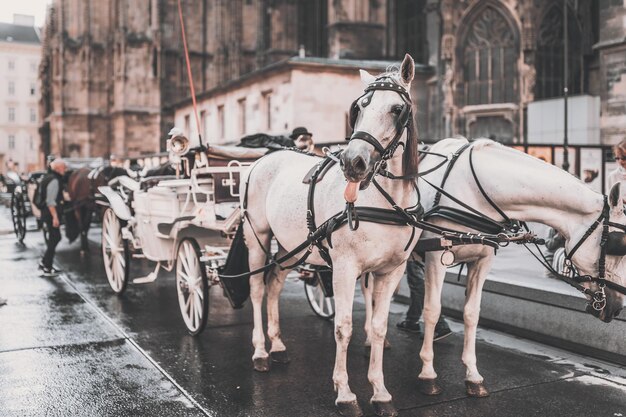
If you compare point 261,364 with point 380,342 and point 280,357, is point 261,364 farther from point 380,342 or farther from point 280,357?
point 380,342

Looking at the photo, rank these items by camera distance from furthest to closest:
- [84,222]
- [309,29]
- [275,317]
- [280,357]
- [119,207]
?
1. [309,29]
2. [84,222]
3. [119,207]
4. [275,317]
5. [280,357]

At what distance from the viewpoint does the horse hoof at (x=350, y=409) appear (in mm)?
4488

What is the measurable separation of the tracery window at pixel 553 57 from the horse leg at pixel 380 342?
58.6 feet

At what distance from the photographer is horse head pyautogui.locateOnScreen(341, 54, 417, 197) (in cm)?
390

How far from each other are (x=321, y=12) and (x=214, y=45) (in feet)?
30.0

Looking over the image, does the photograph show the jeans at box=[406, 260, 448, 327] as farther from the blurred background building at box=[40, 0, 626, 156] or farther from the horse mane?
the blurred background building at box=[40, 0, 626, 156]

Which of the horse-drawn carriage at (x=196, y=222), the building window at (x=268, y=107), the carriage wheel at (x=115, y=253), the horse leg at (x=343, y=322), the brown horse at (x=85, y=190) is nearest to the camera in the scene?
the horse leg at (x=343, y=322)

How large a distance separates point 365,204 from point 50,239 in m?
8.05

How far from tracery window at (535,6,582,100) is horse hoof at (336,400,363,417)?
18.4 metres

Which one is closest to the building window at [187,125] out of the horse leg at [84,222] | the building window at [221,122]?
the building window at [221,122]

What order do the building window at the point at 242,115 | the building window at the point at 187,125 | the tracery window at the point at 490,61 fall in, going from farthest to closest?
the building window at the point at 187,125 → the building window at the point at 242,115 → the tracery window at the point at 490,61

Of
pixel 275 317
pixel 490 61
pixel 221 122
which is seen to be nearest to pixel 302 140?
pixel 275 317

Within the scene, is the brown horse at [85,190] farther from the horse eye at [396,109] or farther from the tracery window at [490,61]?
the tracery window at [490,61]

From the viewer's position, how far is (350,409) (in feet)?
14.8
